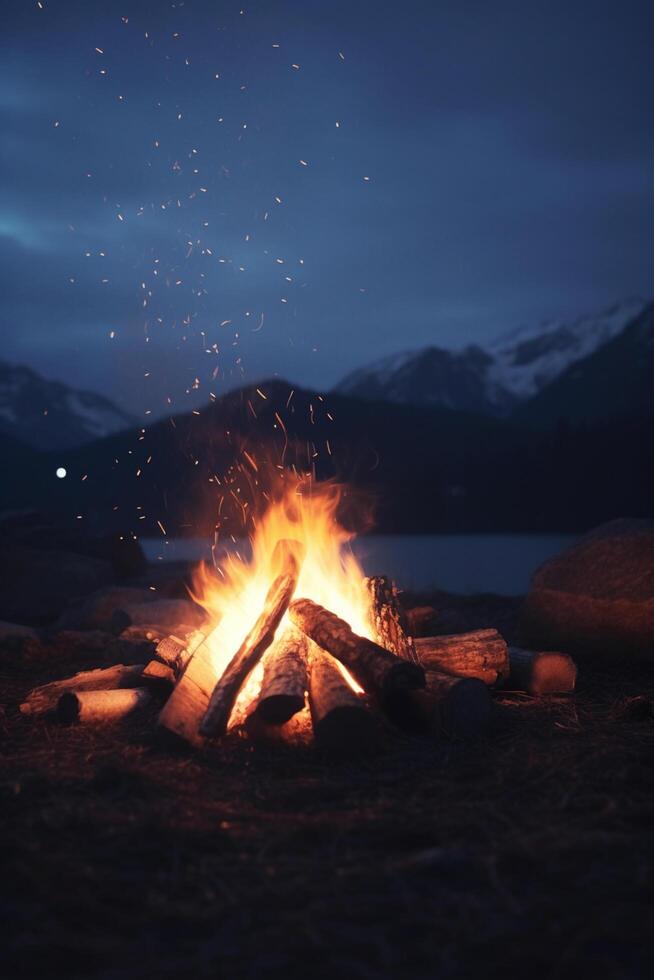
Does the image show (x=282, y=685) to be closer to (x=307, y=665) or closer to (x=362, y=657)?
(x=362, y=657)

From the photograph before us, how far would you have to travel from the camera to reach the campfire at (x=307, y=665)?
4.97 meters

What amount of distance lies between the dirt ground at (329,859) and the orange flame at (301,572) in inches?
64.1

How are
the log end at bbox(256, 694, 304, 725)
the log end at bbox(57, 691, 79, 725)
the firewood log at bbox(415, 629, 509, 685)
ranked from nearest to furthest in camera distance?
1. the log end at bbox(256, 694, 304, 725)
2. the log end at bbox(57, 691, 79, 725)
3. the firewood log at bbox(415, 629, 509, 685)

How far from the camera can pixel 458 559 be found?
3494 centimetres

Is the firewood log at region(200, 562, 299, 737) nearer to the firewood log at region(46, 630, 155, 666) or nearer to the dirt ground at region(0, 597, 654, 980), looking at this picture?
the dirt ground at region(0, 597, 654, 980)

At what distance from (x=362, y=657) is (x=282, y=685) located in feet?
1.92

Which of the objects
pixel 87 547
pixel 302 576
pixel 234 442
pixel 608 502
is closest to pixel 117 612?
pixel 302 576

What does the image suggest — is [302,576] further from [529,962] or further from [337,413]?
[337,413]

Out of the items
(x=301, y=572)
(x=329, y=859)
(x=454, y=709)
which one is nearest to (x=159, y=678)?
(x=301, y=572)

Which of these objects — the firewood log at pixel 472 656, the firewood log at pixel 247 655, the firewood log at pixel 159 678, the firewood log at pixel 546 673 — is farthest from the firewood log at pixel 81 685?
the firewood log at pixel 546 673

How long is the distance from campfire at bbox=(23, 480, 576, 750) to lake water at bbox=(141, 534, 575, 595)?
6896 millimetres

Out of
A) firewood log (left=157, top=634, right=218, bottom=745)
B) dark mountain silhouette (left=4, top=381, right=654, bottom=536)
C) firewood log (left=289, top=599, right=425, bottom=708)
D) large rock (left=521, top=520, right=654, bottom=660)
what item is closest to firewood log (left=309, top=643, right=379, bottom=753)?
firewood log (left=289, top=599, right=425, bottom=708)

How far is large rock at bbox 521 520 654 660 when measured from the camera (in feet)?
23.5

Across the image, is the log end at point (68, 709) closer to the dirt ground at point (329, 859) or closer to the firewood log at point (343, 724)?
the dirt ground at point (329, 859)
